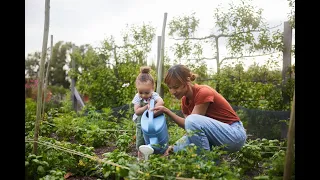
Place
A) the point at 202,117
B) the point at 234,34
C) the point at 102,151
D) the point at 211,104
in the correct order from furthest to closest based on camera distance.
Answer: the point at 234,34, the point at 102,151, the point at 211,104, the point at 202,117

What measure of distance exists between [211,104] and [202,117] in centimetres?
15

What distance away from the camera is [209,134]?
8.60 ft

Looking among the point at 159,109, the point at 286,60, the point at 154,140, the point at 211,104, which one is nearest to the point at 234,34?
the point at 286,60

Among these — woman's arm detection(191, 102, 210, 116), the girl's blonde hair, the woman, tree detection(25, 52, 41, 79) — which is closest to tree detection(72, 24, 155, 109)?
tree detection(25, 52, 41, 79)

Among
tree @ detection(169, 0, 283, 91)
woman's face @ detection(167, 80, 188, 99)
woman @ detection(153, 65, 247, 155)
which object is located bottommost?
woman @ detection(153, 65, 247, 155)

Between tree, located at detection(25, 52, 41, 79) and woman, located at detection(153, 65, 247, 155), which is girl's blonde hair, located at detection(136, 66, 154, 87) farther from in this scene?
tree, located at detection(25, 52, 41, 79)

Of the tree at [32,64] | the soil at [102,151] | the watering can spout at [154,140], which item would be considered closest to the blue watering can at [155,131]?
the watering can spout at [154,140]

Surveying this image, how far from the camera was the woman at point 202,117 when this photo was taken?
2.58 m

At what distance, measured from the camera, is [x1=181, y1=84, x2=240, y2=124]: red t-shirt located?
8.73 ft

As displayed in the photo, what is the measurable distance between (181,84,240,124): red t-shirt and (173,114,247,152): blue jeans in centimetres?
6

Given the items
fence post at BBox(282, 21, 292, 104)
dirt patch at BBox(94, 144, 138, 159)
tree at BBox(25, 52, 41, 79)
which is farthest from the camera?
tree at BBox(25, 52, 41, 79)

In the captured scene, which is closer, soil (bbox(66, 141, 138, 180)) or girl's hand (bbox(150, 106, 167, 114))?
girl's hand (bbox(150, 106, 167, 114))

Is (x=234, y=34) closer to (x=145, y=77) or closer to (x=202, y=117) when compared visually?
(x=145, y=77)

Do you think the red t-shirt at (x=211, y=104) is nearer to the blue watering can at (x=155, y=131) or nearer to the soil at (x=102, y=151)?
the blue watering can at (x=155, y=131)
